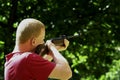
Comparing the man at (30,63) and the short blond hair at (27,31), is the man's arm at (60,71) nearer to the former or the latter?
the man at (30,63)

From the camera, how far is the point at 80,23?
10.2 metres

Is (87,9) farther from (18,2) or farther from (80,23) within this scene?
(18,2)

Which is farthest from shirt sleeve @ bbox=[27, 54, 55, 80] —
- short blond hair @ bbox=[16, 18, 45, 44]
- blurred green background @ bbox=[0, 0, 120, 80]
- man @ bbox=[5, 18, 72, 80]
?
blurred green background @ bbox=[0, 0, 120, 80]

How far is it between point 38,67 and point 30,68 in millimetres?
59

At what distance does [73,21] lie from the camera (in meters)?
10.0

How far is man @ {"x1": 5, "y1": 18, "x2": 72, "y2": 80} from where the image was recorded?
318cm

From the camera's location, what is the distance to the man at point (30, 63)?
3.18 m

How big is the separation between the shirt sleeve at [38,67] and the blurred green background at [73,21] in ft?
20.9

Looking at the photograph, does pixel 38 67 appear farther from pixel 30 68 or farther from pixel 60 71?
pixel 60 71

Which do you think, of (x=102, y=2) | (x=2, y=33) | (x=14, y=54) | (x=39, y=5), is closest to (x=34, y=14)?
(x=39, y=5)

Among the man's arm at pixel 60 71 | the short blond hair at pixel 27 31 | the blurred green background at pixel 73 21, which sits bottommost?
the blurred green background at pixel 73 21

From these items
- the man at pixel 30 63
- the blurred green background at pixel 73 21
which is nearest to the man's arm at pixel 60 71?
the man at pixel 30 63

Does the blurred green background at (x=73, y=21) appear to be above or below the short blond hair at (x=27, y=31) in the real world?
below

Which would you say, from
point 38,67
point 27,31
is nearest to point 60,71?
point 38,67
